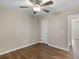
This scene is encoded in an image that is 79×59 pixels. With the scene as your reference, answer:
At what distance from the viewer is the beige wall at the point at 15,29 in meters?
3.86

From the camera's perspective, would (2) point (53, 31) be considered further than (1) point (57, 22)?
Yes

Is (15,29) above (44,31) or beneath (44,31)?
above

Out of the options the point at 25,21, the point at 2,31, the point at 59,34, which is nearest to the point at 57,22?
the point at 59,34

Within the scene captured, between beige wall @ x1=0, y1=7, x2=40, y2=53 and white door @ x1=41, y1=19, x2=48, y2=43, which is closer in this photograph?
beige wall @ x1=0, y1=7, x2=40, y2=53

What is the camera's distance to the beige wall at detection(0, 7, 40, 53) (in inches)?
152

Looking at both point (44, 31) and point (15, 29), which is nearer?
point (15, 29)

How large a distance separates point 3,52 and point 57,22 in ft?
10.9

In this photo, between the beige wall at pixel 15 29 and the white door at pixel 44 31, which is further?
the white door at pixel 44 31

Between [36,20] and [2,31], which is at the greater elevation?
[36,20]

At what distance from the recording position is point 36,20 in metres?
5.64

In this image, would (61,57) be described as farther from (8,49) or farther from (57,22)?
(8,49)

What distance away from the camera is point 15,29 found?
439 cm

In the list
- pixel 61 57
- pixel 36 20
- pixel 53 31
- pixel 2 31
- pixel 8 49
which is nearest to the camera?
pixel 61 57

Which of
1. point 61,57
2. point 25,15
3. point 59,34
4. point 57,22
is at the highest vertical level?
point 25,15
